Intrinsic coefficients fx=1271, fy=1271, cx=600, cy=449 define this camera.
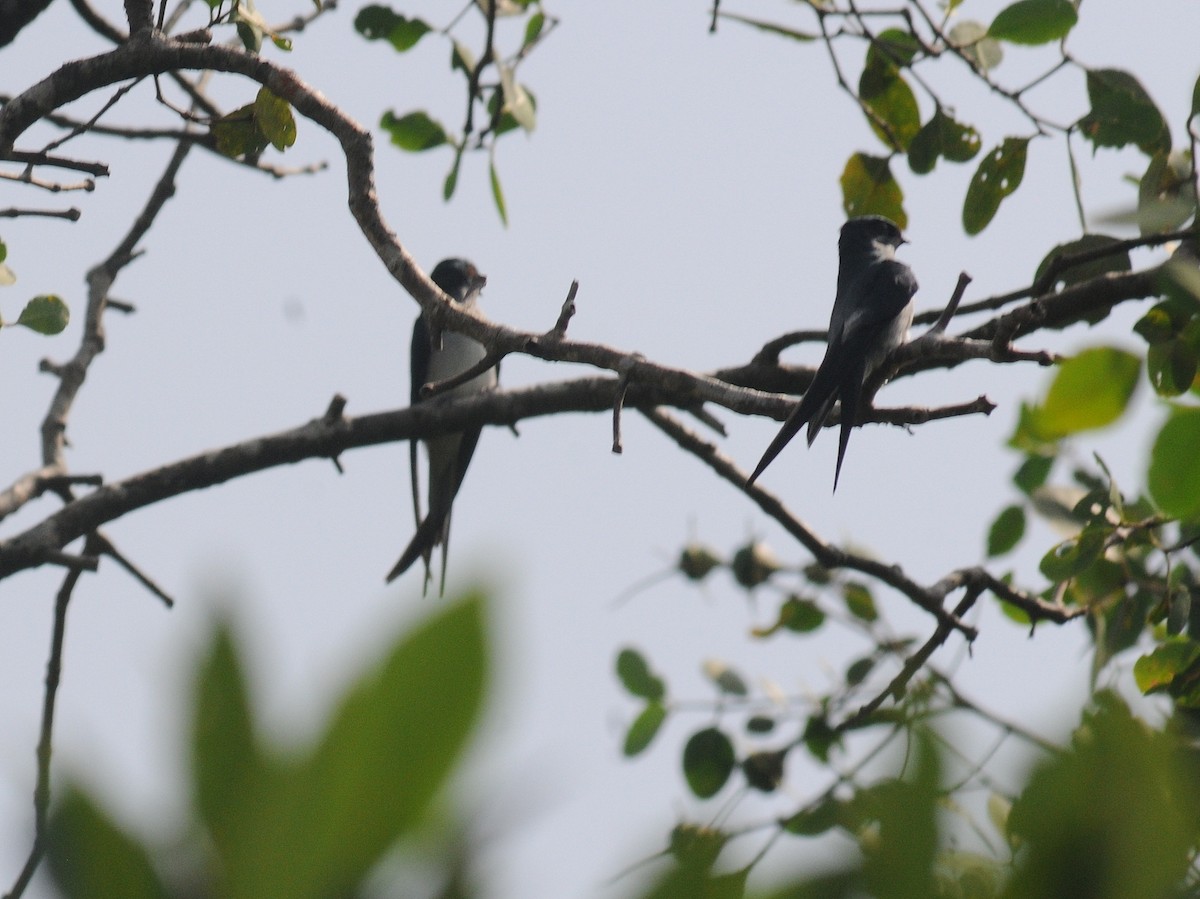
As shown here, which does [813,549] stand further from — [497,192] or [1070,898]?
[1070,898]

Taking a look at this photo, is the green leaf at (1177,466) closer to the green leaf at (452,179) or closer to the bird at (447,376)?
the green leaf at (452,179)

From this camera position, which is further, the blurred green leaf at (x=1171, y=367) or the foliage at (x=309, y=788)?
the blurred green leaf at (x=1171, y=367)

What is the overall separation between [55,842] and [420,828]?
4.2 inches

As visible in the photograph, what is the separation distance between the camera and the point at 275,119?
8.84 ft

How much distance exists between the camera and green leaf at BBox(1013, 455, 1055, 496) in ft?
11.4

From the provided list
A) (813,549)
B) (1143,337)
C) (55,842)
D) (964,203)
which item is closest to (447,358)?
(813,549)

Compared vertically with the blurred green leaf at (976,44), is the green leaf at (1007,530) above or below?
below

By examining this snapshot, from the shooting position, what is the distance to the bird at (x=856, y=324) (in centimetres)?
302

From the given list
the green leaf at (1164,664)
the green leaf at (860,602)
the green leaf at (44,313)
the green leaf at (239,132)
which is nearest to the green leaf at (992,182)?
the green leaf at (1164,664)

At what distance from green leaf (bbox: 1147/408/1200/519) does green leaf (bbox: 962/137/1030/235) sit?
226cm

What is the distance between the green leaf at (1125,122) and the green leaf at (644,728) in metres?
1.95

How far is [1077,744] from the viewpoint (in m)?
0.40

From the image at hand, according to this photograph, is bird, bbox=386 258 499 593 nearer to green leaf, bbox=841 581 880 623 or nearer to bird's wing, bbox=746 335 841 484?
green leaf, bbox=841 581 880 623

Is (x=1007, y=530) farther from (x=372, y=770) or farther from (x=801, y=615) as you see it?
(x=372, y=770)
